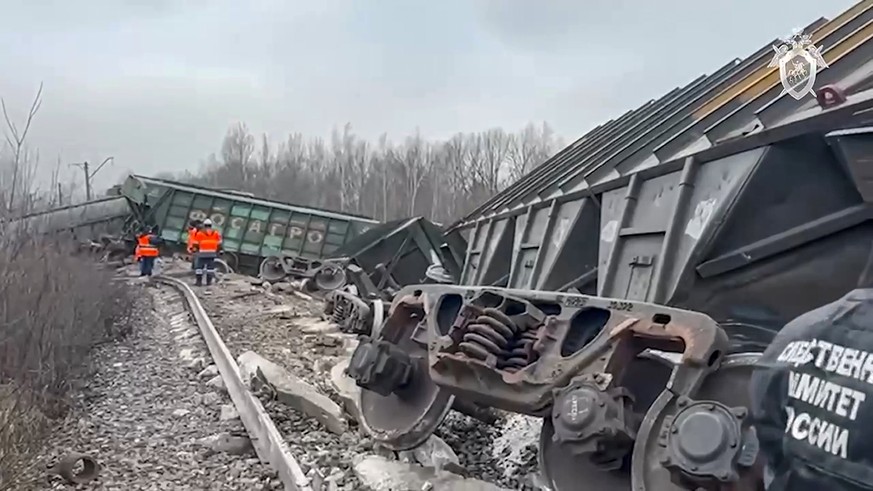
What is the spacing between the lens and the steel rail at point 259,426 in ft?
12.6

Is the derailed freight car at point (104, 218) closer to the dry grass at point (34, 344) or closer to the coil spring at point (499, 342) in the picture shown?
the dry grass at point (34, 344)

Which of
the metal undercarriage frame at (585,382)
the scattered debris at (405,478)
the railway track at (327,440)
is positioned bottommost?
the railway track at (327,440)

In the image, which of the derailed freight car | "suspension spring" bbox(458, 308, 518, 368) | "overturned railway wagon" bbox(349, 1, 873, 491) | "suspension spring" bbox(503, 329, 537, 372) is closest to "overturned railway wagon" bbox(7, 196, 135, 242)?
the derailed freight car

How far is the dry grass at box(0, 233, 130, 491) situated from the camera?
4.47 m

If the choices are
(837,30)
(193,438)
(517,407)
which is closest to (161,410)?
(193,438)

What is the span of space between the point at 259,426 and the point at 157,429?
1.15 meters

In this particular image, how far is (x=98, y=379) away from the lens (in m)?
7.59

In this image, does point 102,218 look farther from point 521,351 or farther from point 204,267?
point 521,351

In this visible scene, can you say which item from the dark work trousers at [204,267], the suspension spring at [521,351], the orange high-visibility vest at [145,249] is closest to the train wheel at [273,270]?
the dark work trousers at [204,267]

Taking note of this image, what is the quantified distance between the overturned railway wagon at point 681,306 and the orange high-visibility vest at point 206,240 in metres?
11.5

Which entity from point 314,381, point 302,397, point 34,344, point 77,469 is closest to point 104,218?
point 34,344

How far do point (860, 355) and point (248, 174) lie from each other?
64713mm

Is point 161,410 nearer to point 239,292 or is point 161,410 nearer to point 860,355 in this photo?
point 860,355

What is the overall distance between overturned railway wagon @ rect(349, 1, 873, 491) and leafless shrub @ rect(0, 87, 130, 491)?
1.98 m
